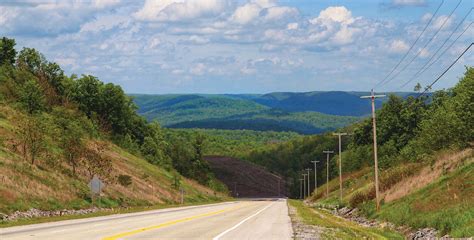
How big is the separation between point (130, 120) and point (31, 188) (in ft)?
318

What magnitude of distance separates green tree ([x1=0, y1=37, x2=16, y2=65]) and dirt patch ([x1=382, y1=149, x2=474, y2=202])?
75.8 meters

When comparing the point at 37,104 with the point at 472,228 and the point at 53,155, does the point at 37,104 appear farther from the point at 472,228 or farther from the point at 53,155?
the point at 472,228

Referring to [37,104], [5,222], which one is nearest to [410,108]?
[37,104]

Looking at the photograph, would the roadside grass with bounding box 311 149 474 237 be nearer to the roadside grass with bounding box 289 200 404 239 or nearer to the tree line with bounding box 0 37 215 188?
the roadside grass with bounding box 289 200 404 239

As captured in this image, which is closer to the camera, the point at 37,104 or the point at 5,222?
the point at 5,222

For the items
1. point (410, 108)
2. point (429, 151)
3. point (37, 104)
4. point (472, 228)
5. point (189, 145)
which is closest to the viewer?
point (472, 228)

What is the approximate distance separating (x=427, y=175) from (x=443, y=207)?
54.5 ft

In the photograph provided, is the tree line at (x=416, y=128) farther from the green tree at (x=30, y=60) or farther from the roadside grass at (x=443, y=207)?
the green tree at (x=30, y=60)

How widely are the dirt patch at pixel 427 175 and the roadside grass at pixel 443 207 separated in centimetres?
227

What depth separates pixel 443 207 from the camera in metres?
33.1

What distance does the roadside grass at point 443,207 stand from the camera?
27.8 metres

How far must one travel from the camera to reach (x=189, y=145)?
19175 cm

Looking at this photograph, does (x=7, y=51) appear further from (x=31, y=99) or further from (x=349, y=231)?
(x=349, y=231)

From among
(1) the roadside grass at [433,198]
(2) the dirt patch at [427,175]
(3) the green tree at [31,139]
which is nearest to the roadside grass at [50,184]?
(3) the green tree at [31,139]
